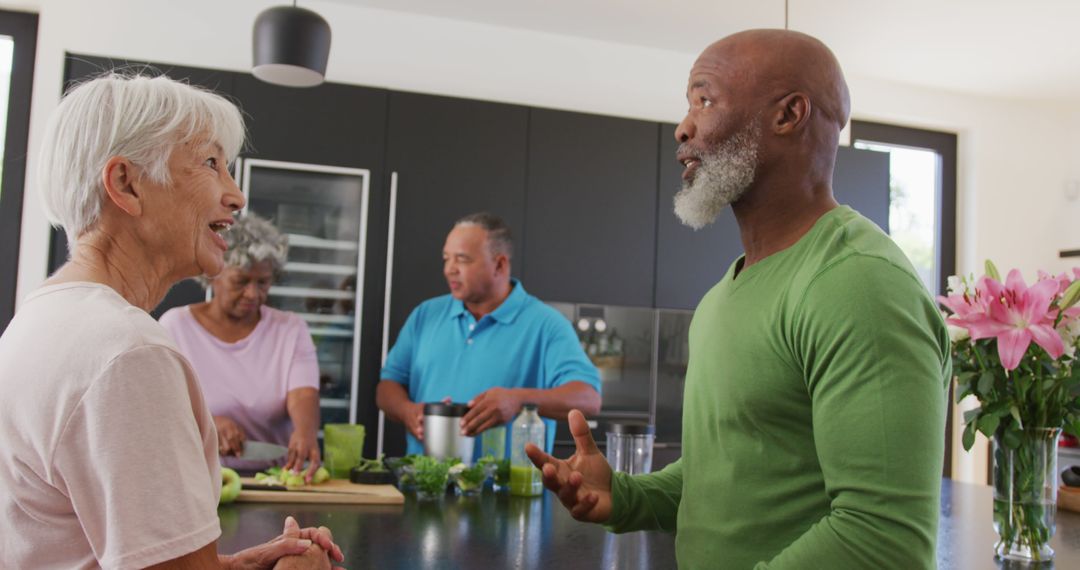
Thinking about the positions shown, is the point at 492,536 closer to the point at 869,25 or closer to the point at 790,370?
the point at 790,370

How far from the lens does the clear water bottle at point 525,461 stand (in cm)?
206

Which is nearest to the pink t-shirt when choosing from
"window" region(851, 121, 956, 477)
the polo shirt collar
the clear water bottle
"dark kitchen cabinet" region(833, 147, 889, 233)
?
the polo shirt collar

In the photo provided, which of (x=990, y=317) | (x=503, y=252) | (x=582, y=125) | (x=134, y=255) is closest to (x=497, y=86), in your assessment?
(x=582, y=125)

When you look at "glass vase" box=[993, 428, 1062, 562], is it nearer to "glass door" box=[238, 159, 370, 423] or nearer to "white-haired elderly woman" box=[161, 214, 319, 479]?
"white-haired elderly woman" box=[161, 214, 319, 479]

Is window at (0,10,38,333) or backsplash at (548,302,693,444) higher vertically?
window at (0,10,38,333)

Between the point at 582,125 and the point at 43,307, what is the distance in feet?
11.4

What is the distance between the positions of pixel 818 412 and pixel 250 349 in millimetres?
2098

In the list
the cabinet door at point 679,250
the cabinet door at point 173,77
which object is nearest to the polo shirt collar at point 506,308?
the cabinet door at point 173,77

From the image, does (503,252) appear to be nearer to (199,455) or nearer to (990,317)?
(990,317)

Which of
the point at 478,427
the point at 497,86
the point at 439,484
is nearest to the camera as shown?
the point at 439,484

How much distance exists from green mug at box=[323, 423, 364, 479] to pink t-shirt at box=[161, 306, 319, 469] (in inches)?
21.6

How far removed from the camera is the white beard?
1157 millimetres

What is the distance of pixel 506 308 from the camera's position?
9.75ft

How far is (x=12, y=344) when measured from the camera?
911mm
